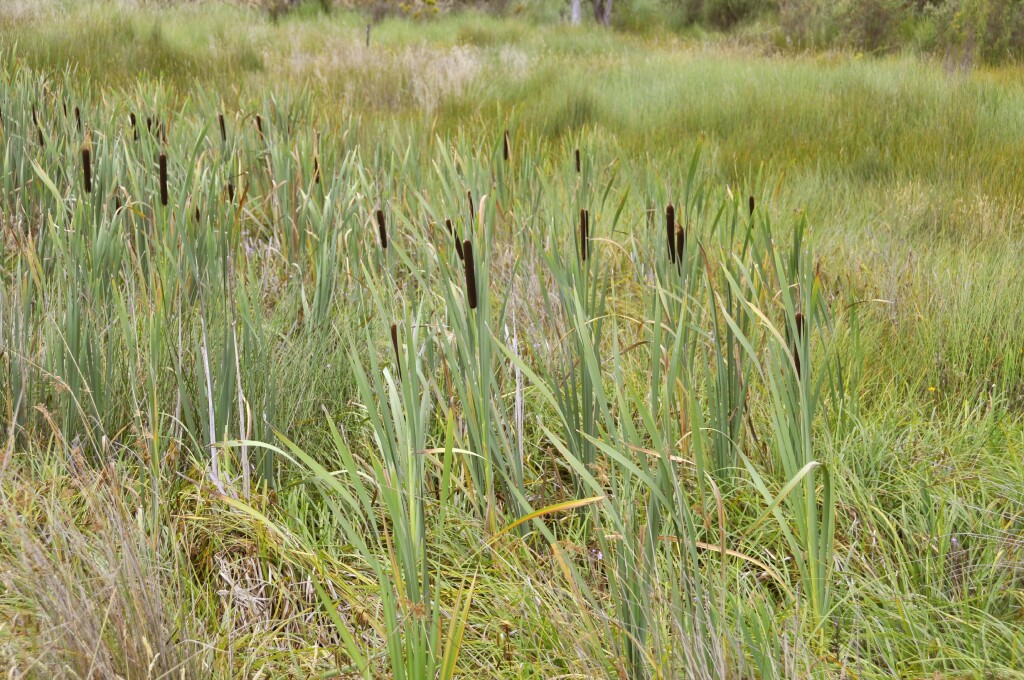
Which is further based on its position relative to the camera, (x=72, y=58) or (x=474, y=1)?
(x=474, y=1)

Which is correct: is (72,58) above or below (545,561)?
above

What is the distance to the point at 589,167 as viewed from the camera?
212cm

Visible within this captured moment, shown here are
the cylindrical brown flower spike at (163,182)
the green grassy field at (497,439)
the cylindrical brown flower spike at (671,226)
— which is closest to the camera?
the green grassy field at (497,439)

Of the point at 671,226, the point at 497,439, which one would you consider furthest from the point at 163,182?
the point at 671,226

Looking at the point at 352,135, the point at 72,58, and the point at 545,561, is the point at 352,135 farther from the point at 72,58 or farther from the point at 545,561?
the point at 72,58

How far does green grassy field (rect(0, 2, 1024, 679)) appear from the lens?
1.00 m

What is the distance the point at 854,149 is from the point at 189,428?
3455 millimetres

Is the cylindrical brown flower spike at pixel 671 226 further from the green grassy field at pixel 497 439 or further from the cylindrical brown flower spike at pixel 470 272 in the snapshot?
the cylindrical brown flower spike at pixel 470 272

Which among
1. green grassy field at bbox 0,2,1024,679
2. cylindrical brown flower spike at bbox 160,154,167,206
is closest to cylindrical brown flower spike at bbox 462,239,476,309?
green grassy field at bbox 0,2,1024,679

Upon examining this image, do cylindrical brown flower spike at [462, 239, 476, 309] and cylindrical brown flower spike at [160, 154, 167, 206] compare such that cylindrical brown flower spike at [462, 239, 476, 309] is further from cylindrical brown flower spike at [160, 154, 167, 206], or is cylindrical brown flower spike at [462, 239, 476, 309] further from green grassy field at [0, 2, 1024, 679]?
cylindrical brown flower spike at [160, 154, 167, 206]

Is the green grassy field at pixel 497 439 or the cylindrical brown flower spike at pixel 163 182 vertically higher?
the cylindrical brown flower spike at pixel 163 182

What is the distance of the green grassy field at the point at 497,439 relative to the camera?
100 centimetres

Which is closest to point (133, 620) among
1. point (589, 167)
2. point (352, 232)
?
point (352, 232)

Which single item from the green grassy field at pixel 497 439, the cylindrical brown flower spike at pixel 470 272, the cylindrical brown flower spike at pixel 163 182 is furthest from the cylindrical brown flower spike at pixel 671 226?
the cylindrical brown flower spike at pixel 163 182
